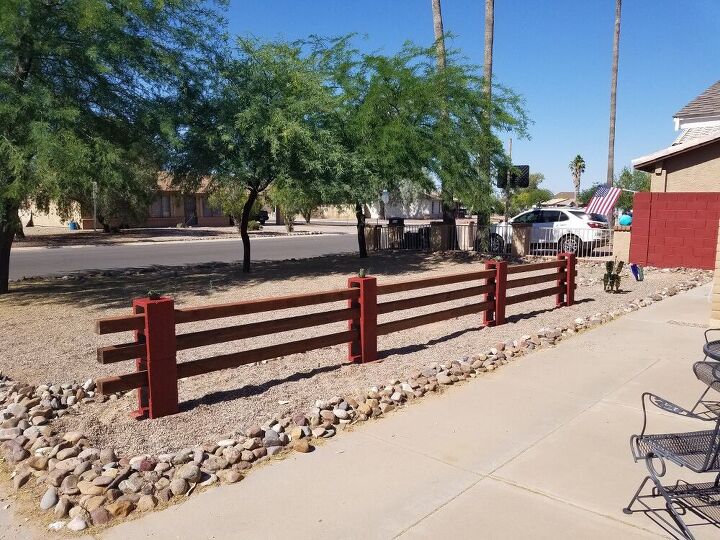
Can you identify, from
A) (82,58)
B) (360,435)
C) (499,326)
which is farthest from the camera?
(82,58)

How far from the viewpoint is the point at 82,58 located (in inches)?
457

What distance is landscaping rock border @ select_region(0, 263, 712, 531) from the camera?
3.97 meters

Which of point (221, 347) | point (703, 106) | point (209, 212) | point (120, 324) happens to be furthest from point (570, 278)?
point (209, 212)

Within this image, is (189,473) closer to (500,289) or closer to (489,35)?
(500,289)

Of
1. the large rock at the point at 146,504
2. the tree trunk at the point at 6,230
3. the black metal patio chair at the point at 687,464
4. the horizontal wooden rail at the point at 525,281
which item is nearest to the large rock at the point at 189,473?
the large rock at the point at 146,504

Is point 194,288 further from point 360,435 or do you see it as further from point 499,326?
point 360,435

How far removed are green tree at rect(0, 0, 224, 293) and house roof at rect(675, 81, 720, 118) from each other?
711 inches

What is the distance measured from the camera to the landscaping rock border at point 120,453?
3973 millimetres

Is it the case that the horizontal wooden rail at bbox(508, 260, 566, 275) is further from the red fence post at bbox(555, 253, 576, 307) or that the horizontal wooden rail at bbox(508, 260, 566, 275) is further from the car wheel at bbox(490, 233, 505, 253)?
the car wheel at bbox(490, 233, 505, 253)

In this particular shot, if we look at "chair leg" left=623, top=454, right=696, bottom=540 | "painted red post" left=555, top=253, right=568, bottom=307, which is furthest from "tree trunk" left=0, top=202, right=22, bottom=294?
"chair leg" left=623, top=454, right=696, bottom=540

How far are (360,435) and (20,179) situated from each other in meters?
8.50

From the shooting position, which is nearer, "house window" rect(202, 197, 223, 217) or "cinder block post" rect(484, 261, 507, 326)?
"cinder block post" rect(484, 261, 507, 326)

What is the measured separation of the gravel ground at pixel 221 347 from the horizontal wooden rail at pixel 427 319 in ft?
1.04

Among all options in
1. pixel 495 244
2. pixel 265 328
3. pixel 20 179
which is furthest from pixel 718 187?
pixel 20 179
